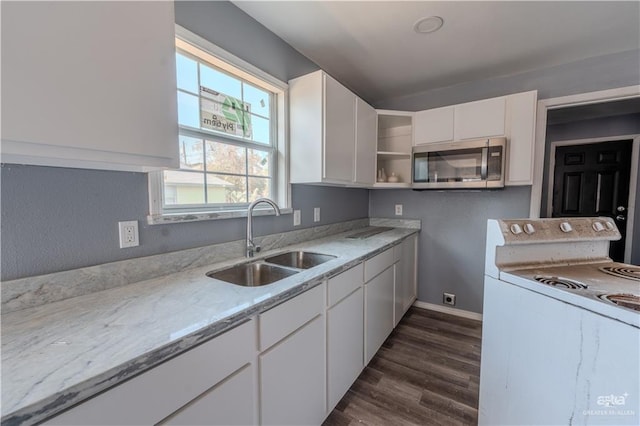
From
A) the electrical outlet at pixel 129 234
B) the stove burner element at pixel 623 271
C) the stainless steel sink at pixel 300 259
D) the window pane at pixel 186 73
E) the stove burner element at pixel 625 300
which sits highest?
the window pane at pixel 186 73

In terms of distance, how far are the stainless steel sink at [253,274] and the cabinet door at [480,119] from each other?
6.71ft

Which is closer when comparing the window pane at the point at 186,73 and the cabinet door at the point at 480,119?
the window pane at the point at 186,73

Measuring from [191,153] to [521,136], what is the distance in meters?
2.56

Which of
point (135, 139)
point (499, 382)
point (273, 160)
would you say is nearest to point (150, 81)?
point (135, 139)

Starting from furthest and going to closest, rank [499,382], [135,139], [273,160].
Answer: [273,160], [499,382], [135,139]

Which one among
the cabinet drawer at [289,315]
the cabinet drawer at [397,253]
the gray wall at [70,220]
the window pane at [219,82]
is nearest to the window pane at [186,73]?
the window pane at [219,82]

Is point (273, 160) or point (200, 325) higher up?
point (273, 160)

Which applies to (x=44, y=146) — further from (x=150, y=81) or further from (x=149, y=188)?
(x=149, y=188)

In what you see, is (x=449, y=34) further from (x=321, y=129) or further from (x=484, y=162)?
(x=321, y=129)

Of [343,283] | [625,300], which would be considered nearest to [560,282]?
[625,300]

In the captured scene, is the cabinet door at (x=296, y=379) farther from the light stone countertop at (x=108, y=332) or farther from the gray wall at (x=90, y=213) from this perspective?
the gray wall at (x=90, y=213)

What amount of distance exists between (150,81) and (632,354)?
168 cm

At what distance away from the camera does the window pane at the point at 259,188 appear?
1.81 meters

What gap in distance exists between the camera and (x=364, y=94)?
116 inches
